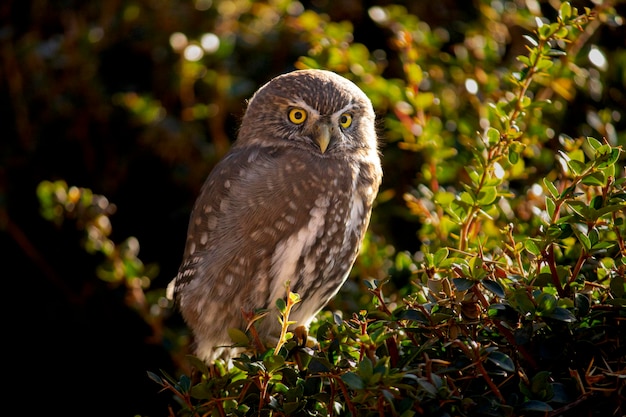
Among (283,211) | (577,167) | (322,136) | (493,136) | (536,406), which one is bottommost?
(283,211)

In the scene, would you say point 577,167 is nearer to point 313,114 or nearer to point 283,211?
point 283,211

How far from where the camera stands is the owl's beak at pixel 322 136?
3039 mm

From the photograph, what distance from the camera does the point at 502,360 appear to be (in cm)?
162

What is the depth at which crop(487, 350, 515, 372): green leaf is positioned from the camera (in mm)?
1605

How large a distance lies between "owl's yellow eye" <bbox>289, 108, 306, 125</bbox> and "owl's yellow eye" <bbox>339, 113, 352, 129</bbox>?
161 millimetres

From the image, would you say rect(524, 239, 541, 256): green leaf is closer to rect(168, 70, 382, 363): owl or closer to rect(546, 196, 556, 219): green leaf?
rect(546, 196, 556, 219): green leaf

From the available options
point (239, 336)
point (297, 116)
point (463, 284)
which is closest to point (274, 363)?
point (239, 336)

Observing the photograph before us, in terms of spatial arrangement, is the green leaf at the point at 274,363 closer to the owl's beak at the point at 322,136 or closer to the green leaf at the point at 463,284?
the green leaf at the point at 463,284

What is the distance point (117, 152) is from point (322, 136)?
2.31 metres

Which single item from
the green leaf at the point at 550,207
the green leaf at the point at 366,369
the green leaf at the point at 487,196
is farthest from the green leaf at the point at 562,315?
the green leaf at the point at 487,196

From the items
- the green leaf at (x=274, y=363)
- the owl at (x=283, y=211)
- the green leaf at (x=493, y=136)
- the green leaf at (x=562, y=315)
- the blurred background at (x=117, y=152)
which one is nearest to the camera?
the green leaf at (x=562, y=315)

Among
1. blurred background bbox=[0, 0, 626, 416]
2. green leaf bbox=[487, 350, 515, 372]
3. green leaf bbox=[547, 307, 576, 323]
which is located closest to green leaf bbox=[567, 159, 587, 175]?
green leaf bbox=[547, 307, 576, 323]

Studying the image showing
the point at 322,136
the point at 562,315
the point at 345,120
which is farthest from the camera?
the point at 345,120

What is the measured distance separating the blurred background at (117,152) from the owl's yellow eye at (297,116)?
122 cm
